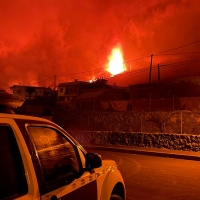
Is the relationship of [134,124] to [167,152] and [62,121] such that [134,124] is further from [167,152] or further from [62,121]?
[62,121]

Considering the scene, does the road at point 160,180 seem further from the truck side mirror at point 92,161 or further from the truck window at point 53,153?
the truck window at point 53,153

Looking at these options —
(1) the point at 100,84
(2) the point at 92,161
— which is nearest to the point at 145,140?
(2) the point at 92,161

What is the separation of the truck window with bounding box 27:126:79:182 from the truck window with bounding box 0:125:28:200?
0.29 metres

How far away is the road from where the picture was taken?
7.39m

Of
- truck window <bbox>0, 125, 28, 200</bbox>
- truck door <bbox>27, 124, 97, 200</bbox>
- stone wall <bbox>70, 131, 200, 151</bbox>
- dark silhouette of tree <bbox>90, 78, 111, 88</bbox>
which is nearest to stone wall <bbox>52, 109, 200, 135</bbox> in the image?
stone wall <bbox>70, 131, 200, 151</bbox>

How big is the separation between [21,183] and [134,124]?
1919 centimetres

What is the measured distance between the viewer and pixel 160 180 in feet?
29.8

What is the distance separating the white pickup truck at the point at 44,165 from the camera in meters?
2.48

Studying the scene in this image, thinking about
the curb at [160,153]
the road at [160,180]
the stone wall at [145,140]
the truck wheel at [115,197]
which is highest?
the stone wall at [145,140]

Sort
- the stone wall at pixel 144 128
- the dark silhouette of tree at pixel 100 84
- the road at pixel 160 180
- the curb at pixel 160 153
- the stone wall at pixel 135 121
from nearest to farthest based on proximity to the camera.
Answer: the road at pixel 160 180 → the curb at pixel 160 153 → the stone wall at pixel 144 128 → the stone wall at pixel 135 121 → the dark silhouette of tree at pixel 100 84

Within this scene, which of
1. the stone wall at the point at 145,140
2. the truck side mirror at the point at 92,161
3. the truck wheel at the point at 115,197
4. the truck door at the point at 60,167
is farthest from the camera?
the stone wall at the point at 145,140

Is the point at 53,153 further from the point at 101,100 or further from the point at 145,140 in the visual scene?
the point at 101,100

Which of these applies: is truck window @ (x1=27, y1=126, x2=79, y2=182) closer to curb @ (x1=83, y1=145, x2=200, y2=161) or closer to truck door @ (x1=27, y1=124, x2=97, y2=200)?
truck door @ (x1=27, y1=124, x2=97, y2=200)

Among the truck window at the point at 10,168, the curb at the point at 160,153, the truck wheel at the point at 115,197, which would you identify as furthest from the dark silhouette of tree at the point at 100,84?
the truck window at the point at 10,168
